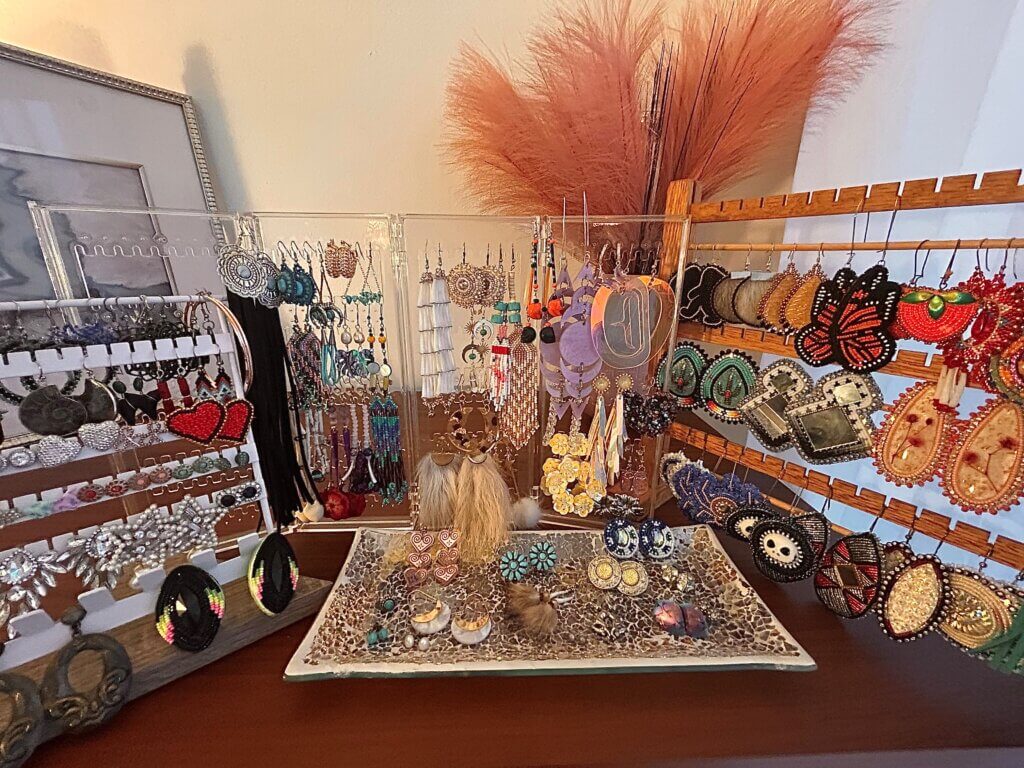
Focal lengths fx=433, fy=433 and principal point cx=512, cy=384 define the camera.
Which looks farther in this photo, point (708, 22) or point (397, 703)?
point (708, 22)

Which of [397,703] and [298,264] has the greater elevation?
[298,264]

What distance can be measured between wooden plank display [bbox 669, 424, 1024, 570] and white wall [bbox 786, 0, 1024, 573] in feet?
0.69

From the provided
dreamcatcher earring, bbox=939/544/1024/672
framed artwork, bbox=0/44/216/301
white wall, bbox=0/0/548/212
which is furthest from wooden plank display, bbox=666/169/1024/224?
framed artwork, bbox=0/44/216/301

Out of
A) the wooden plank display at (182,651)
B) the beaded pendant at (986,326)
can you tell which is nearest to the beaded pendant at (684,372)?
the beaded pendant at (986,326)

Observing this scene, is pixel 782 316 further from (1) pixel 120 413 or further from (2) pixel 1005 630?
(1) pixel 120 413

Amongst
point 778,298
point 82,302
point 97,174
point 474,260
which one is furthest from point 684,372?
point 97,174

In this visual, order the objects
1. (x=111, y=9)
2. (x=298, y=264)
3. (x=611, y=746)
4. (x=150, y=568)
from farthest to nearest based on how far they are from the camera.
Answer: (x=111, y=9)
(x=298, y=264)
(x=150, y=568)
(x=611, y=746)

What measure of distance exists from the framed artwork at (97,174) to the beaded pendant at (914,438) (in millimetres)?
1283

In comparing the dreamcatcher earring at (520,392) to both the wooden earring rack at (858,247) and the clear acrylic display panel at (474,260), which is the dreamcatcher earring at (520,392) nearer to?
the clear acrylic display panel at (474,260)

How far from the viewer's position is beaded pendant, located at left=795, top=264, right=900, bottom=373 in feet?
2.05

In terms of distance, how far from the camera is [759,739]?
1.82ft

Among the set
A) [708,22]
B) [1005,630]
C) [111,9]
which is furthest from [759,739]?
[111,9]

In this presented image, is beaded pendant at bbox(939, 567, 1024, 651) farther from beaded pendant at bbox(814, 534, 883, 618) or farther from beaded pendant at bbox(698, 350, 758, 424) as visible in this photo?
beaded pendant at bbox(698, 350, 758, 424)

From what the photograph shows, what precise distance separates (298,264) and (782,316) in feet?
2.89
